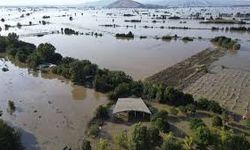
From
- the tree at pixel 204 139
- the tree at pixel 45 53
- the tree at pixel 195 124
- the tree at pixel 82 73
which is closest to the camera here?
the tree at pixel 204 139

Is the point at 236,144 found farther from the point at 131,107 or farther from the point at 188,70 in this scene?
the point at 188,70

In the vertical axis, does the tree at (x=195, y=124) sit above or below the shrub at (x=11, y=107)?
above

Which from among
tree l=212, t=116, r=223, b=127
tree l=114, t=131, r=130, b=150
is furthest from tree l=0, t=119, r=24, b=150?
tree l=212, t=116, r=223, b=127

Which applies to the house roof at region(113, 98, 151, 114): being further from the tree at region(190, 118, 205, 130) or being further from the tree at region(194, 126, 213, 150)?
the tree at region(194, 126, 213, 150)

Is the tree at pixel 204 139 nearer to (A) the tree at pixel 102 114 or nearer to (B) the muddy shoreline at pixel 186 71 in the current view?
(A) the tree at pixel 102 114

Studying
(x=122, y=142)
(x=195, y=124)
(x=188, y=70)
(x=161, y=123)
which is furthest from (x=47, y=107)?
(x=188, y=70)

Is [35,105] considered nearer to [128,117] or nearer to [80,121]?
[80,121]

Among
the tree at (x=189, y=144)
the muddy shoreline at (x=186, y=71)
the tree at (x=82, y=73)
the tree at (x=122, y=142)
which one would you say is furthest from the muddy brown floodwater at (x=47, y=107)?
the muddy shoreline at (x=186, y=71)
